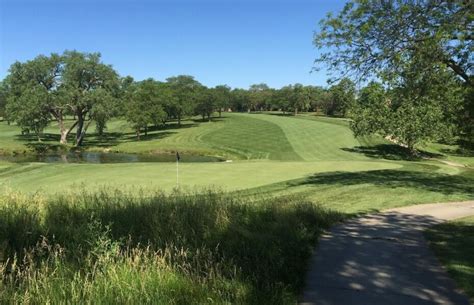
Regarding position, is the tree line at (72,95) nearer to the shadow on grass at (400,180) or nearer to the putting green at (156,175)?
the putting green at (156,175)

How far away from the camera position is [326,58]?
2008 cm

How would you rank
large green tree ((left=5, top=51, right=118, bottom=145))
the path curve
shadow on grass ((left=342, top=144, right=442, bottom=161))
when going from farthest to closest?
large green tree ((left=5, top=51, right=118, bottom=145)), shadow on grass ((left=342, top=144, right=442, bottom=161)), the path curve

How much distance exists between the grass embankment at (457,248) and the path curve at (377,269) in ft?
0.54

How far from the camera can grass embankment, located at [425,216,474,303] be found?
715 cm

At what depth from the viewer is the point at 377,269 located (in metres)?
7.71

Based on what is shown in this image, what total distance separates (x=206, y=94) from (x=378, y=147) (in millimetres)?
62610

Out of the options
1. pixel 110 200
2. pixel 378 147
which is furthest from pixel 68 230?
pixel 378 147

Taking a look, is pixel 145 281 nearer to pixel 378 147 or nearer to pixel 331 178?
pixel 331 178

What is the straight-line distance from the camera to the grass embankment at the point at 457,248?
715 centimetres

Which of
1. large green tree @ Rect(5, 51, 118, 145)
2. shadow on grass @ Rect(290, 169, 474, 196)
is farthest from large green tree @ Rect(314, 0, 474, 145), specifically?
large green tree @ Rect(5, 51, 118, 145)

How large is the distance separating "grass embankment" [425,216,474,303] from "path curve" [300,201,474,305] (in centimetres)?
17

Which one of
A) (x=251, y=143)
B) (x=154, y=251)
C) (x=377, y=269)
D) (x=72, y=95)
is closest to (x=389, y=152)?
(x=251, y=143)

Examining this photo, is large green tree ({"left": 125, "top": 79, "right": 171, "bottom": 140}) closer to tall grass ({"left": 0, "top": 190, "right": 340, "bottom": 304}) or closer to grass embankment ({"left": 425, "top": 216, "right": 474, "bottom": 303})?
tall grass ({"left": 0, "top": 190, "right": 340, "bottom": 304})

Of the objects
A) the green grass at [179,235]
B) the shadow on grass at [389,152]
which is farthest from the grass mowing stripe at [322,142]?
the green grass at [179,235]
